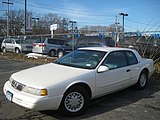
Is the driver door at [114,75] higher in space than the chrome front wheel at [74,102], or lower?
higher

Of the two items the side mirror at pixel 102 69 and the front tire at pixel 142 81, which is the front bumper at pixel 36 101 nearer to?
the side mirror at pixel 102 69

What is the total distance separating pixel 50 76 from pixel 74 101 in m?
0.72

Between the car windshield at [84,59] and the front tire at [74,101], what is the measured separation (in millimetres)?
718

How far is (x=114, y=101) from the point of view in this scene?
5.55 m

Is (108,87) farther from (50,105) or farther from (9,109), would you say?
(9,109)

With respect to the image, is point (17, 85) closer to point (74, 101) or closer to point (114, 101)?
point (74, 101)

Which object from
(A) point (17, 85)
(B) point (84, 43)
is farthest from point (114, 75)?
(B) point (84, 43)

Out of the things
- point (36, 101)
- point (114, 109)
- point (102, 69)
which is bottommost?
point (114, 109)

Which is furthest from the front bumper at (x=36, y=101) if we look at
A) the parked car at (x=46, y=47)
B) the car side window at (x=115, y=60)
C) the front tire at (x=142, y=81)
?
the parked car at (x=46, y=47)

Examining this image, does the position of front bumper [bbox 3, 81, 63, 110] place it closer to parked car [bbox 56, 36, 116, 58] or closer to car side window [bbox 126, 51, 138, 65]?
car side window [bbox 126, 51, 138, 65]

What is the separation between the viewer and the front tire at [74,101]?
14.2 feet

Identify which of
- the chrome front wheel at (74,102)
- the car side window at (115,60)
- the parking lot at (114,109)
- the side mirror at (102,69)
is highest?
the car side window at (115,60)

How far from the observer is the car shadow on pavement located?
4.60m

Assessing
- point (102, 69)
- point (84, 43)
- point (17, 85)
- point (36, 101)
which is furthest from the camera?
point (84, 43)
